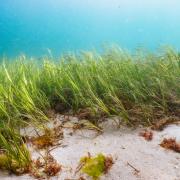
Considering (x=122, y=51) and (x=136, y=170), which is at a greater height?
(x=122, y=51)

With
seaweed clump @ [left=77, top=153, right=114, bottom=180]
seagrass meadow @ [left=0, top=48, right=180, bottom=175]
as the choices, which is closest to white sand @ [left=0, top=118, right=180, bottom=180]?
seaweed clump @ [left=77, top=153, right=114, bottom=180]

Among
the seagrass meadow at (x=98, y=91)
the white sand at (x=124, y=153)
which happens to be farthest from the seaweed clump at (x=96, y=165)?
the seagrass meadow at (x=98, y=91)

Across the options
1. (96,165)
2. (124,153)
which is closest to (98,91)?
(124,153)

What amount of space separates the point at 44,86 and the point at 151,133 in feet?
5.57

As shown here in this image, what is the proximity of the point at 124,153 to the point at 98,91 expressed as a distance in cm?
126

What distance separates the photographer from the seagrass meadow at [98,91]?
3.77 meters

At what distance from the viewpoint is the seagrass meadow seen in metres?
3.77

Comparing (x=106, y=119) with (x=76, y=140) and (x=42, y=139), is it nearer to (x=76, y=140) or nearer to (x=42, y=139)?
(x=76, y=140)

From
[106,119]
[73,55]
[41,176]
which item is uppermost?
[73,55]

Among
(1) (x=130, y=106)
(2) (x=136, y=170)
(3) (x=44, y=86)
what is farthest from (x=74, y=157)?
(3) (x=44, y=86)

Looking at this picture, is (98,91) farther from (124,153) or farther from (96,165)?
(96,165)

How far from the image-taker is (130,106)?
157 inches

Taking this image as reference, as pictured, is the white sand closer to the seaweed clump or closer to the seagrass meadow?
the seaweed clump

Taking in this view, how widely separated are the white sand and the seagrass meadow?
0.70 ft
